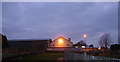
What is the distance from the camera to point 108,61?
21.3ft

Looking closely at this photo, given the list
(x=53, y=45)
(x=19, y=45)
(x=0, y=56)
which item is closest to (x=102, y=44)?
(x=53, y=45)

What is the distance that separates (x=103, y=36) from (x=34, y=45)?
98.7 ft

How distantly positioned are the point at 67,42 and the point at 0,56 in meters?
61.7

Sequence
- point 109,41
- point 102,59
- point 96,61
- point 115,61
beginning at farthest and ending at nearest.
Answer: point 109,41, point 96,61, point 102,59, point 115,61

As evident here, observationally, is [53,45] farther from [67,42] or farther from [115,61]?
[115,61]

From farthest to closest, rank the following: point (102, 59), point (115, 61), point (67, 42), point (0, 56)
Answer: point (67, 42) < point (0, 56) < point (102, 59) < point (115, 61)

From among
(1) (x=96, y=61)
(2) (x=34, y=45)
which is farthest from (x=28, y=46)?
(1) (x=96, y=61)

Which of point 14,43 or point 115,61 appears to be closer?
point 115,61

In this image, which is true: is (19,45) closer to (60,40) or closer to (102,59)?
(60,40)

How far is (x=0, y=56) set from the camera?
22.8m

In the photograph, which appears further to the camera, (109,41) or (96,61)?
(109,41)

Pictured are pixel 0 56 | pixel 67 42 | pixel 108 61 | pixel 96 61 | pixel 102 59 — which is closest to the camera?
pixel 108 61

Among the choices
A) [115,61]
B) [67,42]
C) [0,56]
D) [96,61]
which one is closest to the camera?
[115,61]

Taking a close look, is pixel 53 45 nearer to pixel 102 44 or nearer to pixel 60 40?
pixel 60 40
